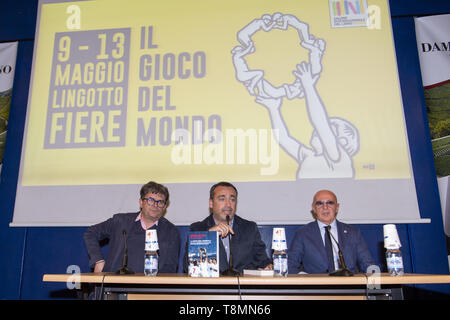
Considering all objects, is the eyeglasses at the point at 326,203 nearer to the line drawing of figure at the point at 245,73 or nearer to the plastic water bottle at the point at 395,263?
the plastic water bottle at the point at 395,263

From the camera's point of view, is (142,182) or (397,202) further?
(142,182)

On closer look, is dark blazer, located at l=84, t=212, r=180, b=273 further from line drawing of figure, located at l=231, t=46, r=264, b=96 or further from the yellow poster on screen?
line drawing of figure, located at l=231, t=46, r=264, b=96

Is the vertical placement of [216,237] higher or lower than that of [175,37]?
lower

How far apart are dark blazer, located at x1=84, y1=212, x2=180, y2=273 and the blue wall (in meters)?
0.66

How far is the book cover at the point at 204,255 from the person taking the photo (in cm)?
191

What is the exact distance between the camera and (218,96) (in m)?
3.49

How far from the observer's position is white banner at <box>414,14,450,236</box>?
3502mm

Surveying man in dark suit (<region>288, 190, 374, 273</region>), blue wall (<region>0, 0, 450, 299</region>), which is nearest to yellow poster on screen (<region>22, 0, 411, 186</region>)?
blue wall (<region>0, 0, 450, 299</region>)

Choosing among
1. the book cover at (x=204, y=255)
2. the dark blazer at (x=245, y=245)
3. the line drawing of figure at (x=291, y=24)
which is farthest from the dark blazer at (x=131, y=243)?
the line drawing of figure at (x=291, y=24)

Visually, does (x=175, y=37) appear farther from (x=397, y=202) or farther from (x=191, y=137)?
(x=397, y=202)

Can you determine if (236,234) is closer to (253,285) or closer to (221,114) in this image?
(253,285)
